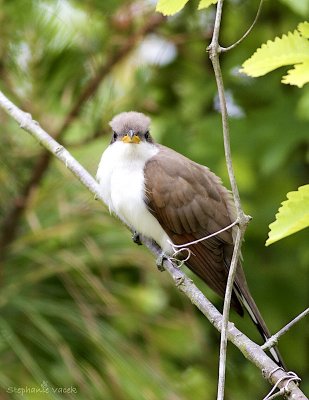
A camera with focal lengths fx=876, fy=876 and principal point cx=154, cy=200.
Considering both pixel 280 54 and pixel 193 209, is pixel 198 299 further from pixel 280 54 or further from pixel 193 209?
pixel 193 209

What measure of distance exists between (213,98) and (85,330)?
161 centimetres

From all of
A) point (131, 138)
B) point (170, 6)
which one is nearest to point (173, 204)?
point (131, 138)

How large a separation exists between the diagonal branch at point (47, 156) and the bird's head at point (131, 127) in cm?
40

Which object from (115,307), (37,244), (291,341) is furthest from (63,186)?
(291,341)

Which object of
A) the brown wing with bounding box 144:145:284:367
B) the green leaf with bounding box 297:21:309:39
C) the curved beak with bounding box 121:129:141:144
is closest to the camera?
the green leaf with bounding box 297:21:309:39

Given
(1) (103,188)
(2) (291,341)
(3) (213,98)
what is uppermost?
(3) (213,98)

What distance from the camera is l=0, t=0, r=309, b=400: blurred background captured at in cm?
400

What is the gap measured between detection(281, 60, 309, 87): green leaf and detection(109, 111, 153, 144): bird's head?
5.90ft

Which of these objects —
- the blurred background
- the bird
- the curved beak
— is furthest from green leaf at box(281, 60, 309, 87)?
the blurred background

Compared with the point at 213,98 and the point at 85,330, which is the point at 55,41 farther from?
the point at 85,330

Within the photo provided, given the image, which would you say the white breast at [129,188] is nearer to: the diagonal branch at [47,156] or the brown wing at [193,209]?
the brown wing at [193,209]

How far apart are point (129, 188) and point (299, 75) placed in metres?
1.71

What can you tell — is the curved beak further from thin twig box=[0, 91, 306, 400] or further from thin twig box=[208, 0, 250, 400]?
thin twig box=[208, 0, 250, 400]

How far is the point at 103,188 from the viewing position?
11.7 feet
